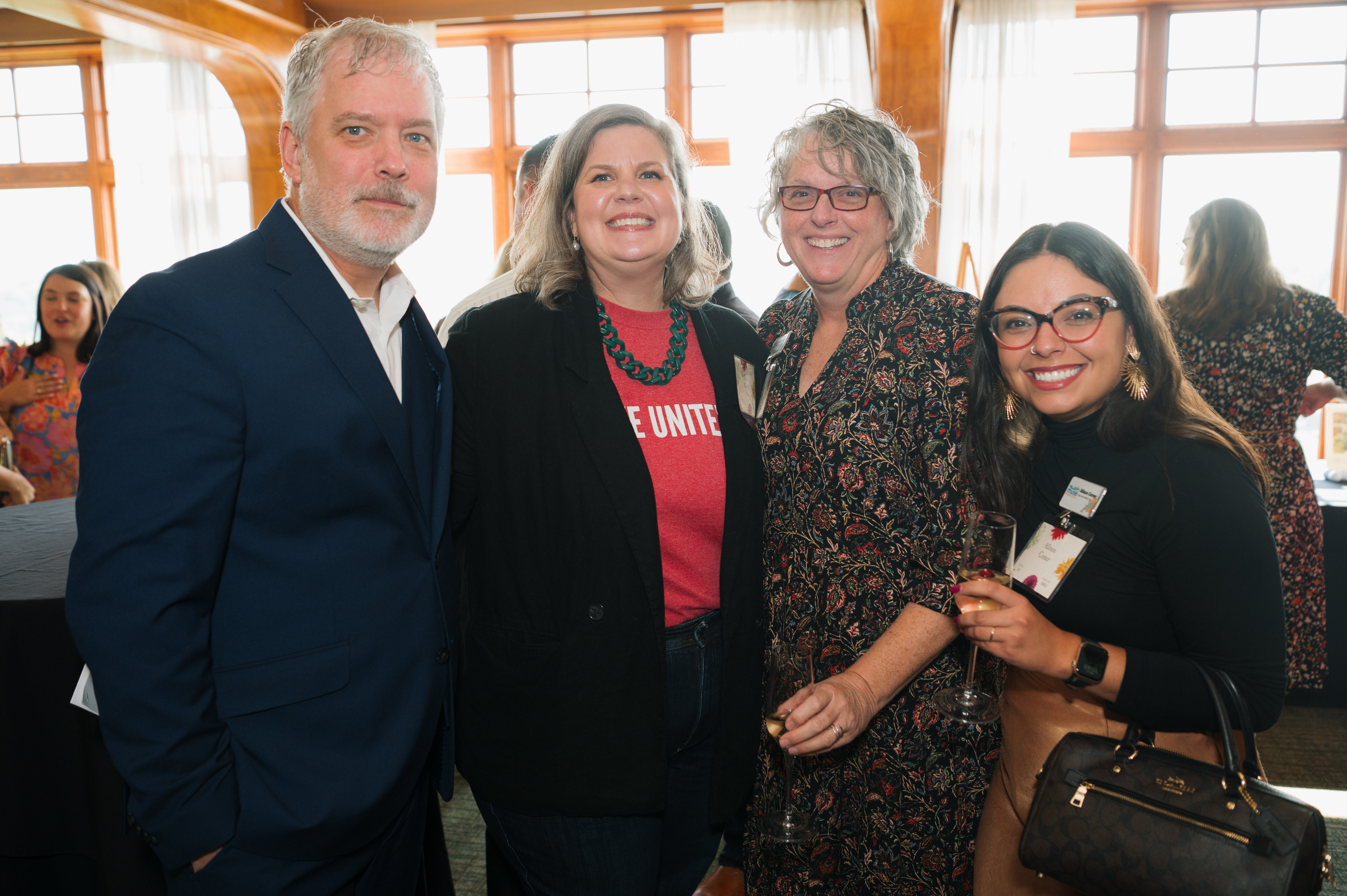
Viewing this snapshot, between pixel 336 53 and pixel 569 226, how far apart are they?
562mm

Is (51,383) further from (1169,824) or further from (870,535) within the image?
(1169,824)

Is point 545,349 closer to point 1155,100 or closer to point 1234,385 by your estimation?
point 1234,385

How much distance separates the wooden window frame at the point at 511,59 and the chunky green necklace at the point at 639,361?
538 centimetres

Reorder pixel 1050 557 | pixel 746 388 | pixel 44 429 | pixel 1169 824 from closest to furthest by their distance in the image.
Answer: pixel 1169 824
pixel 1050 557
pixel 746 388
pixel 44 429

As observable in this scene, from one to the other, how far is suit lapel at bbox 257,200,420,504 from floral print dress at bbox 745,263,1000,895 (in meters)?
0.74

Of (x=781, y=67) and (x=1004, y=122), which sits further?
(x=781, y=67)

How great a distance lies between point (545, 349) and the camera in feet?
5.13

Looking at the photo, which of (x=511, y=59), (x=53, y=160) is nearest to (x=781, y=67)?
(x=511, y=59)

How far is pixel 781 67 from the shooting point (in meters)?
6.52

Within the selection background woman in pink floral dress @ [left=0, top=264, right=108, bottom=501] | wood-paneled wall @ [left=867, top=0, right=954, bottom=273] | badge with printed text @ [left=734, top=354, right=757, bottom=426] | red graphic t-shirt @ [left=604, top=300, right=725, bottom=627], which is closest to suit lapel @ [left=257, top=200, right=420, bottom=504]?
red graphic t-shirt @ [left=604, top=300, right=725, bottom=627]

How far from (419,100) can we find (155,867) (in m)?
1.83

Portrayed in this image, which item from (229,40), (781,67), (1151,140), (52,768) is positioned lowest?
(52,768)

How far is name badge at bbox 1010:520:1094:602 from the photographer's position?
1.34m

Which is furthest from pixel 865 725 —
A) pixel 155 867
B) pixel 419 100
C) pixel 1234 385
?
pixel 1234 385
